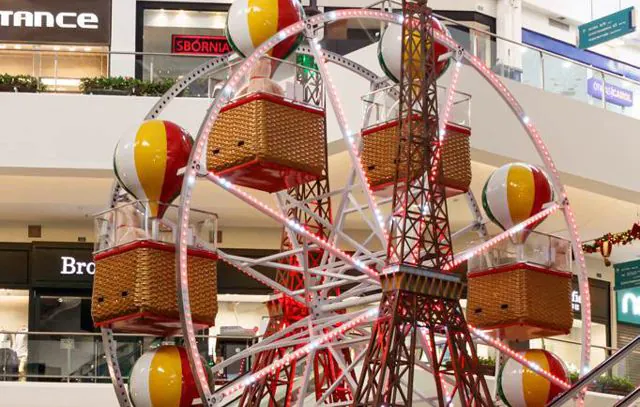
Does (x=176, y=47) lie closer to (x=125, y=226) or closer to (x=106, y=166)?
(x=106, y=166)

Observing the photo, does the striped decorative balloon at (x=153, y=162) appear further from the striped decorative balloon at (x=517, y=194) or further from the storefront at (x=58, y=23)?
the storefront at (x=58, y=23)

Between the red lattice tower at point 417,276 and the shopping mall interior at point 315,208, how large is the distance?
0.08 feet

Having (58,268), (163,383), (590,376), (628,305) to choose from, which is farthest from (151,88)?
(628,305)

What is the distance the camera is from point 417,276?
1169 centimetres

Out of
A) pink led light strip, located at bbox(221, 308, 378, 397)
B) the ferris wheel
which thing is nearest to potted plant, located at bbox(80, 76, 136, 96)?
the ferris wheel

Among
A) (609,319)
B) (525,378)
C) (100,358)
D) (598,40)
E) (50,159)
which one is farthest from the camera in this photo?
(609,319)

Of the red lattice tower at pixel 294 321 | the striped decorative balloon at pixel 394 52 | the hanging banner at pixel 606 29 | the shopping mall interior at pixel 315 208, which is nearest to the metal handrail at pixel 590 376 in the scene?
the shopping mall interior at pixel 315 208

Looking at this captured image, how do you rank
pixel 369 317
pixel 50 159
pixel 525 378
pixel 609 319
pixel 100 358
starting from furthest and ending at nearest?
pixel 609 319
pixel 50 159
pixel 100 358
pixel 525 378
pixel 369 317

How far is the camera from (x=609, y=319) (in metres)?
28.2

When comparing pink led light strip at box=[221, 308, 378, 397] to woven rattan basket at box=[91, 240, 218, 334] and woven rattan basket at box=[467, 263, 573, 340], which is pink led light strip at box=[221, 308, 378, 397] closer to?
woven rattan basket at box=[91, 240, 218, 334]

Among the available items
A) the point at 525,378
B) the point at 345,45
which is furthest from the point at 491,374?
the point at 525,378

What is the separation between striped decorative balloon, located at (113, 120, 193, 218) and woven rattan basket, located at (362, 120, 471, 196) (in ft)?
6.13

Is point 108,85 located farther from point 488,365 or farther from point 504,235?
point 504,235

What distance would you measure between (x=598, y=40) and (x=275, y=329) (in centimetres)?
1268
